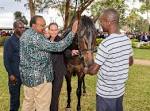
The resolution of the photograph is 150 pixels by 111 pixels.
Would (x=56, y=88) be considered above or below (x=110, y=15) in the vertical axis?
below

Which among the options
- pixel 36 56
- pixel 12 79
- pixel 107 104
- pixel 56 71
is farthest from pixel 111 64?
pixel 12 79

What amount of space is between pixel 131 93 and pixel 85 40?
4.49 m

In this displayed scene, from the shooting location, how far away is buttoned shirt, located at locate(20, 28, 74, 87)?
6782 millimetres

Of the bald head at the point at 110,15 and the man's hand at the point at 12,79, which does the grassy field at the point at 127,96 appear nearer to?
the man's hand at the point at 12,79

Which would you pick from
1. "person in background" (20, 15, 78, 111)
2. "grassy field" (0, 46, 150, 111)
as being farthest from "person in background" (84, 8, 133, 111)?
"grassy field" (0, 46, 150, 111)

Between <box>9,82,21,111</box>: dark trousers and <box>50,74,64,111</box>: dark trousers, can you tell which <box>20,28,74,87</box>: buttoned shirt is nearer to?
<box>50,74,64,111</box>: dark trousers

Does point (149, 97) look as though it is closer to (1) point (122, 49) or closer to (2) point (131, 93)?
(2) point (131, 93)

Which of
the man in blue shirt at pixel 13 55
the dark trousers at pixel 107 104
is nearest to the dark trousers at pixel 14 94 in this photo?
the man in blue shirt at pixel 13 55

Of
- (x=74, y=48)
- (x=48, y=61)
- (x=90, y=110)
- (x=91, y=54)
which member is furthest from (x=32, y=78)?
(x=90, y=110)

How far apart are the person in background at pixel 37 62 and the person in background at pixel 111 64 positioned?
3.75ft

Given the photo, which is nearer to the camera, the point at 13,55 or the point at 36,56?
the point at 36,56

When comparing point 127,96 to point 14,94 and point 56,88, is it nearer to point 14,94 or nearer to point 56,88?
point 56,88

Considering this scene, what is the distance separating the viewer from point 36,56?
690cm

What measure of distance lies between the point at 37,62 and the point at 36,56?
100 millimetres
